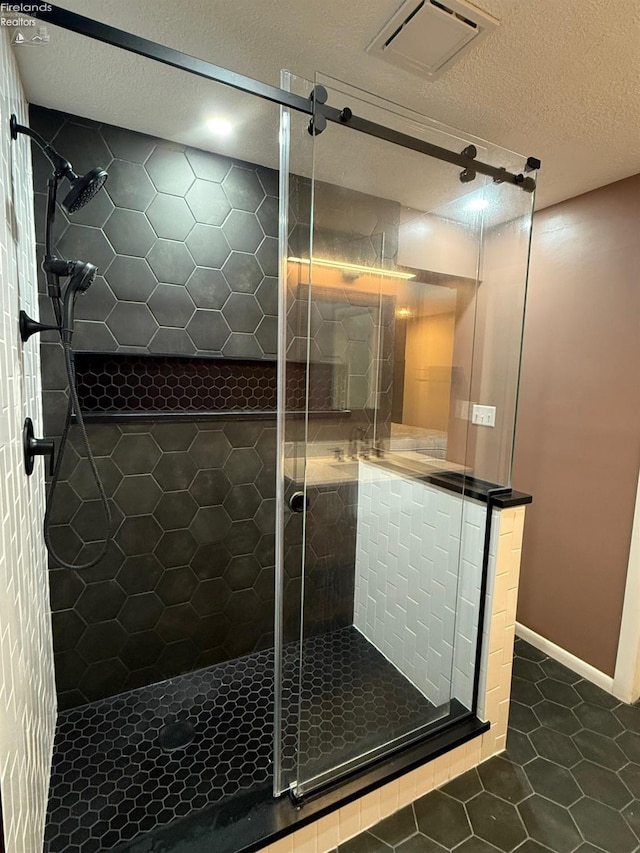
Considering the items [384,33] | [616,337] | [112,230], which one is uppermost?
[384,33]

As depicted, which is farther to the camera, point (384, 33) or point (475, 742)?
point (475, 742)

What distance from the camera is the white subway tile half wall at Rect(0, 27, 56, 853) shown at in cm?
91

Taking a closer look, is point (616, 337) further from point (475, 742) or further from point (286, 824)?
point (286, 824)

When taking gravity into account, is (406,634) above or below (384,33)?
below

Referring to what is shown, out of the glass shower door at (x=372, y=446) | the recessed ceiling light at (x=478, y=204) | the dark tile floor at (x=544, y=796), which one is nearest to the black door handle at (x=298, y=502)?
the glass shower door at (x=372, y=446)

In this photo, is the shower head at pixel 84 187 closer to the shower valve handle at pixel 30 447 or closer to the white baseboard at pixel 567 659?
the shower valve handle at pixel 30 447

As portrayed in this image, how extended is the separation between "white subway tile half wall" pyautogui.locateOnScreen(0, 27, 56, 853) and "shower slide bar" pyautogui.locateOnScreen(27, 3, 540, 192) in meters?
0.31

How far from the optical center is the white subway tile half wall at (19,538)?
35.7 inches

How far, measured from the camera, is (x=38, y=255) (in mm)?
1537

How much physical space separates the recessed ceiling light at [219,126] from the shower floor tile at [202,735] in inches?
76.6

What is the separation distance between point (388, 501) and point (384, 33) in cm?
162

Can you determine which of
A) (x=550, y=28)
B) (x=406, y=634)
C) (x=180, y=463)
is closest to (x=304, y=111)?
(x=550, y=28)

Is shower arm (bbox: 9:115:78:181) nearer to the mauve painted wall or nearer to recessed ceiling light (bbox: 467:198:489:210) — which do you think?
recessed ceiling light (bbox: 467:198:489:210)

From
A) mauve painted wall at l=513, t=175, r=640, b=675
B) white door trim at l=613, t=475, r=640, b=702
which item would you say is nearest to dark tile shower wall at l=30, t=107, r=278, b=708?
mauve painted wall at l=513, t=175, r=640, b=675
